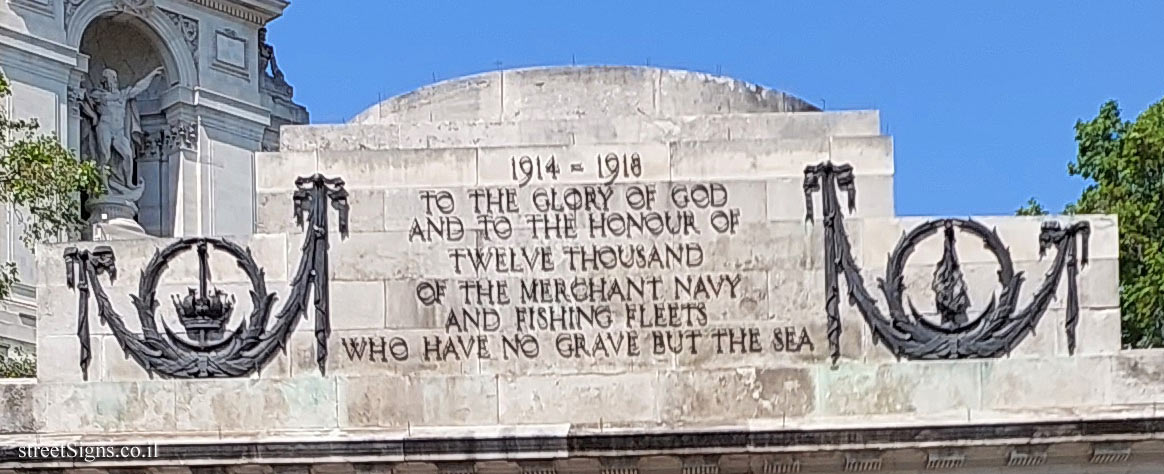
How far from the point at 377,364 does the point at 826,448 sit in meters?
4.02

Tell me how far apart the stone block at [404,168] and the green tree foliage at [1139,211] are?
58.4ft

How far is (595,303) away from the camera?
68.5 ft

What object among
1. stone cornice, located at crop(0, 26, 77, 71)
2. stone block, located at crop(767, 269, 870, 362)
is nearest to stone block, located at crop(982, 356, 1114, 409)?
stone block, located at crop(767, 269, 870, 362)

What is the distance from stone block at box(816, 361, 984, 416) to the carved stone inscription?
0.51 meters

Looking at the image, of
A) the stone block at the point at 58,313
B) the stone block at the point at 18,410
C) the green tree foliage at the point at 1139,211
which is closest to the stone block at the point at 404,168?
the stone block at the point at 58,313

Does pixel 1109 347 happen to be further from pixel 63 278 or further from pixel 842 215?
pixel 63 278

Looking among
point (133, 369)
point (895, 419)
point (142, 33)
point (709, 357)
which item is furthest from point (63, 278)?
point (142, 33)

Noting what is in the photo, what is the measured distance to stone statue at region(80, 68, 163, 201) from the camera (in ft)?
133

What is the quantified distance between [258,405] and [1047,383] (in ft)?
22.6

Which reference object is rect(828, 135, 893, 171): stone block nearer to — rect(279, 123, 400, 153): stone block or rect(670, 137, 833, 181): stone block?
rect(670, 137, 833, 181): stone block

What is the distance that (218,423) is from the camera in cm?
2078

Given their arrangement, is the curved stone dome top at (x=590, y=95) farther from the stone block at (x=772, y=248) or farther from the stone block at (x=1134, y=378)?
the stone block at (x=1134, y=378)

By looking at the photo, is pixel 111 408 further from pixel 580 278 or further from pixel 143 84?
pixel 143 84

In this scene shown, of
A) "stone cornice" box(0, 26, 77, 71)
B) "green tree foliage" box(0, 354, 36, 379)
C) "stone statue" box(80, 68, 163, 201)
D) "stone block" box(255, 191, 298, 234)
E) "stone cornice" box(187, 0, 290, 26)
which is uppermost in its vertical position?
"stone cornice" box(187, 0, 290, 26)
